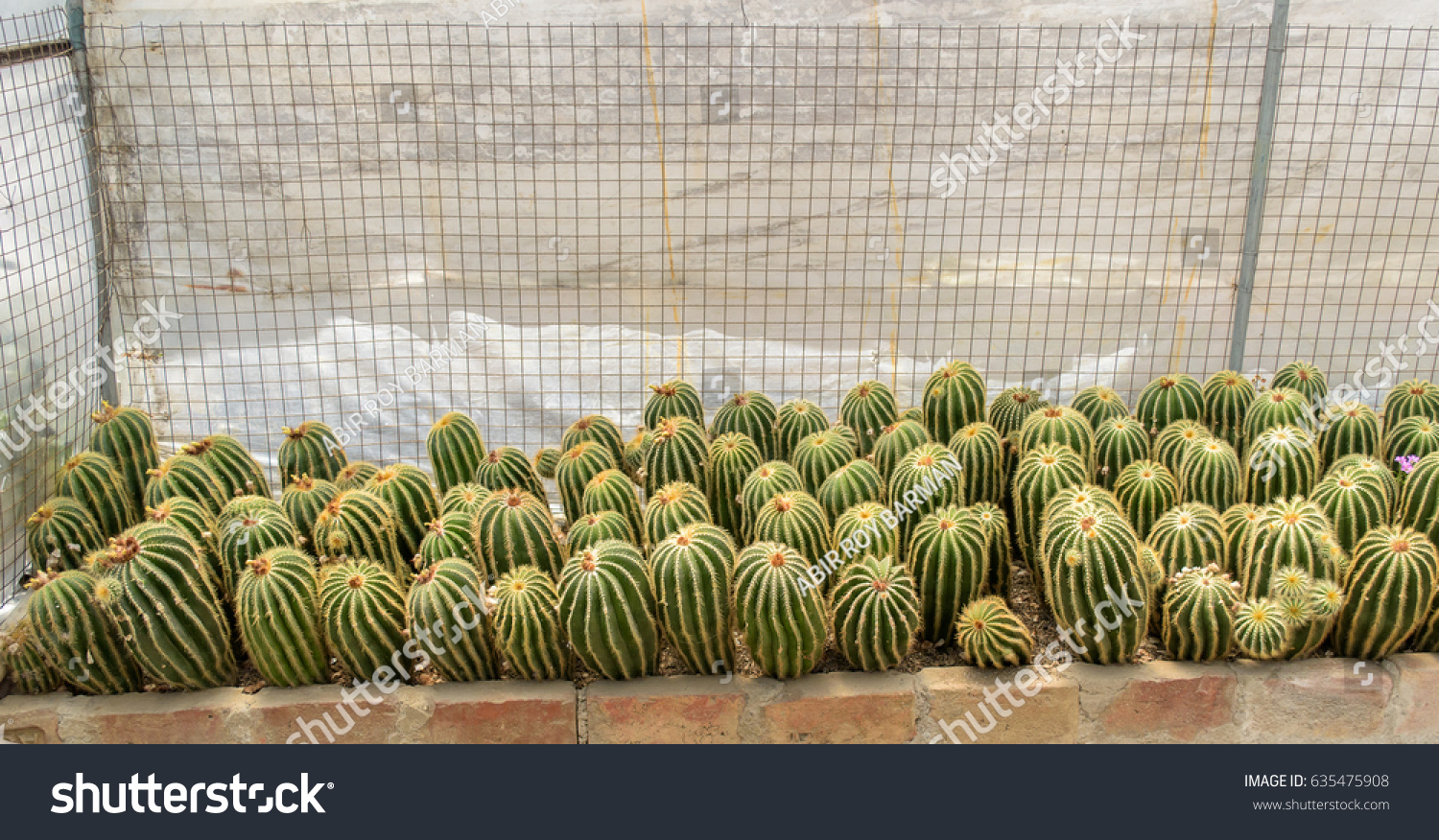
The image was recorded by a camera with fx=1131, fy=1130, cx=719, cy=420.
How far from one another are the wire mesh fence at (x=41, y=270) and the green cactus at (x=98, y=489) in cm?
31

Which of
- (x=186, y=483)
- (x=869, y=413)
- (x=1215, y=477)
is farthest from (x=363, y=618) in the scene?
(x=1215, y=477)

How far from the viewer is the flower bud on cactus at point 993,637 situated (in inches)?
162

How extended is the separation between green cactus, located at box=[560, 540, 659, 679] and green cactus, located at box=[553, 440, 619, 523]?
906 millimetres

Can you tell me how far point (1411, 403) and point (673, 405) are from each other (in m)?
3.61

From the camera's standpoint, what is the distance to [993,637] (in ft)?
13.5

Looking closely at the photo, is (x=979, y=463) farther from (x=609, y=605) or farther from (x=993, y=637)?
(x=609, y=605)

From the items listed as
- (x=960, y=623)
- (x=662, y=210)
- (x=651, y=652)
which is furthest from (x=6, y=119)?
(x=960, y=623)

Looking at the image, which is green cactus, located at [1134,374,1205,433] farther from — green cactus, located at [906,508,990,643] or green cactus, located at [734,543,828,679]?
green cactus, located at [734,543,828,679]

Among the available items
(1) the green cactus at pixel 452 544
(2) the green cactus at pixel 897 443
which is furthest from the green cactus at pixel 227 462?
(2) the green cactus at pixel 897 443

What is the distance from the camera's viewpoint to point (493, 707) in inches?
161

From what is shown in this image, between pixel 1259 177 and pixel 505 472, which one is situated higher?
pixel 1259 177

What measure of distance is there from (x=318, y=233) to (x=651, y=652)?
385 centimetres

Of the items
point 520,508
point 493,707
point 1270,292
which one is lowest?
point 493,707

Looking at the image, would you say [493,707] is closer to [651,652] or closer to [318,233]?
[651,652]
